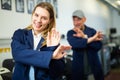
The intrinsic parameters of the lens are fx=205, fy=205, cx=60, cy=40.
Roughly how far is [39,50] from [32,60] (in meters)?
0.09

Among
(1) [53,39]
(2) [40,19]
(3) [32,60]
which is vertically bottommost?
(3) [32,60]

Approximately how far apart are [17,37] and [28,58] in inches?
6.6

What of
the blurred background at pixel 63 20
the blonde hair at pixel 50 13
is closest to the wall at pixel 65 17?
the blurred background at pixel 63 20

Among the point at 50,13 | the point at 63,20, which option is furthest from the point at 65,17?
the point at 50,13

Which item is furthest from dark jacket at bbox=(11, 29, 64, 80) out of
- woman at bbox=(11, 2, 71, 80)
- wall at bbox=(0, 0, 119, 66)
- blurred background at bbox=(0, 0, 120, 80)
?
wall at bbox=(0, 0, 119, 66)

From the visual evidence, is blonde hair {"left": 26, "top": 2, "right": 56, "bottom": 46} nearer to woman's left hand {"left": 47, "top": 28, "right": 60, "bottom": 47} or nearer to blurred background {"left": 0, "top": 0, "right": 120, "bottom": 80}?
woman's left hand {"left": 47, "top": 28, "right": 60, "bottom": 47}

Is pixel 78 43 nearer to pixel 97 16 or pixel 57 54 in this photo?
pixel 57 54

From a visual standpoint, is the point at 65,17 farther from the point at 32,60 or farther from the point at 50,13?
the point at 32,60

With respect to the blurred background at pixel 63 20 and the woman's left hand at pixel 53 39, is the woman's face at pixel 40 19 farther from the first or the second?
the blurred background at pixel 63 20

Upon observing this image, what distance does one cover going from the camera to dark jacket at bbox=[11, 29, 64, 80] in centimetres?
112

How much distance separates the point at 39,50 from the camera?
1.19m

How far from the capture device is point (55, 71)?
116 cm

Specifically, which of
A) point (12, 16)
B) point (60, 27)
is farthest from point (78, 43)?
point (60, 27)

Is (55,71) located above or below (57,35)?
below
